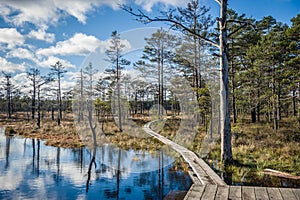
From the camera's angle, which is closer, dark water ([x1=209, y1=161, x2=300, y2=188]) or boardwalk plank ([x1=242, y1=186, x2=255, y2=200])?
boardwalk plank ([x1=242, y1=186, x2=255, y2=200])

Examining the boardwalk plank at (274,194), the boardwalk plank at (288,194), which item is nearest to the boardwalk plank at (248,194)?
the boardwalk plank at (274,194)

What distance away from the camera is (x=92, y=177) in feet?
28.1

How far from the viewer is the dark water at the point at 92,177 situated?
680 cm

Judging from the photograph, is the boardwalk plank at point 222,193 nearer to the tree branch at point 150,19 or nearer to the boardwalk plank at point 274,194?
the boardwalk plank at point 274,194

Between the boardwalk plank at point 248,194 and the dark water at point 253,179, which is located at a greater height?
the boardwalk plank at point 248,194

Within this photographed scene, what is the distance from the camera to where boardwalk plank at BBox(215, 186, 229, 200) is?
4199mm

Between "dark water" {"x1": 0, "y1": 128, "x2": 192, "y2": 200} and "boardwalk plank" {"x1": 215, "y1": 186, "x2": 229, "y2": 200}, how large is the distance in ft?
6.44

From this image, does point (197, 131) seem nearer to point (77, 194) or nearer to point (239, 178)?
point (239, 178)

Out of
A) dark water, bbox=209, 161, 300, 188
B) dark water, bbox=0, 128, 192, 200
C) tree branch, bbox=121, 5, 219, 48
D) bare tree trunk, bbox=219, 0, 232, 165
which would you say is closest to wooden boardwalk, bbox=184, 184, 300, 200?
dark water, bbox=209, 161, 300, 188

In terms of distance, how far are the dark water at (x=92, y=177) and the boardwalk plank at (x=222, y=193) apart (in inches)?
77.2

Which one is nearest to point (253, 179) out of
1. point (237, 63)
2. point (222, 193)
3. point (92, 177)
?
point (222, 193)

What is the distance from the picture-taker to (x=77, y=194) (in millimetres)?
6840

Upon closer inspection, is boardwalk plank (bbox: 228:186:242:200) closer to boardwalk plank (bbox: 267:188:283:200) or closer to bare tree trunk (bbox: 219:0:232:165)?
boardwalk plank (bbox: 267:188:283:200)

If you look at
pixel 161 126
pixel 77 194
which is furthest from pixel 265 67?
pixel 77 194
